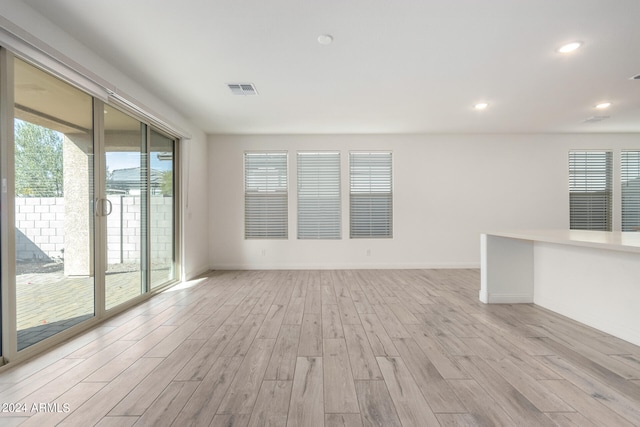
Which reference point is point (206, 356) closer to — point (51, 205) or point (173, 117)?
point (51, 205)

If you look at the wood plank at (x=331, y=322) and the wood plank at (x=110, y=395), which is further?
the wood plank at (x=331, y=322)

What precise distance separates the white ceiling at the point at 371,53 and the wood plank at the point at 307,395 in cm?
260

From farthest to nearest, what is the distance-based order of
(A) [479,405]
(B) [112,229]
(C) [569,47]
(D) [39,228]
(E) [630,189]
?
(E) [630,189] → (B) [112,229] → (C) [569,47] → (D) [39,228] → (A) [479,405]

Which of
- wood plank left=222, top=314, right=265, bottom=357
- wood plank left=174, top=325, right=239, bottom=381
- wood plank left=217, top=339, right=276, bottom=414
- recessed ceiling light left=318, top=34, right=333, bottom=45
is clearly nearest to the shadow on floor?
wood plank left=174, top=325, right=239, bottom=381

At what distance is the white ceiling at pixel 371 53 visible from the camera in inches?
86.8

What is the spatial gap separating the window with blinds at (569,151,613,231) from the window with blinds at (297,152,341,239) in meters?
4.67

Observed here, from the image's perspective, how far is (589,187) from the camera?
229 inches

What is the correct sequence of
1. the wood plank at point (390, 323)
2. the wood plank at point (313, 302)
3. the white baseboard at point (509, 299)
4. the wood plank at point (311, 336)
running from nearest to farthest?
the wood plank at point (311, 336) < the wood plank at point (390, 323) < the wood plank at point (313, 302) < the white baseboard at point (509, 299)

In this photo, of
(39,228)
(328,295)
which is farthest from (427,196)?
(39,228)

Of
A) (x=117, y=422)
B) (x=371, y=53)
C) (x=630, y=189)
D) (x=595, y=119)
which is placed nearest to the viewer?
(x=117, y=422)

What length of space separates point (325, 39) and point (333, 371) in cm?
264

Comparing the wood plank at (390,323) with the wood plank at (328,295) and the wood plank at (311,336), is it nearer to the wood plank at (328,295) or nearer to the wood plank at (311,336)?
the wood plank at (328,295)

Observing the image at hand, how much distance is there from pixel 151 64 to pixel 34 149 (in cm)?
136

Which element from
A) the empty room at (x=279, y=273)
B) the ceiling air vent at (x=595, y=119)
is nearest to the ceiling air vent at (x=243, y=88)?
the empty room at (x=279, y=273)
